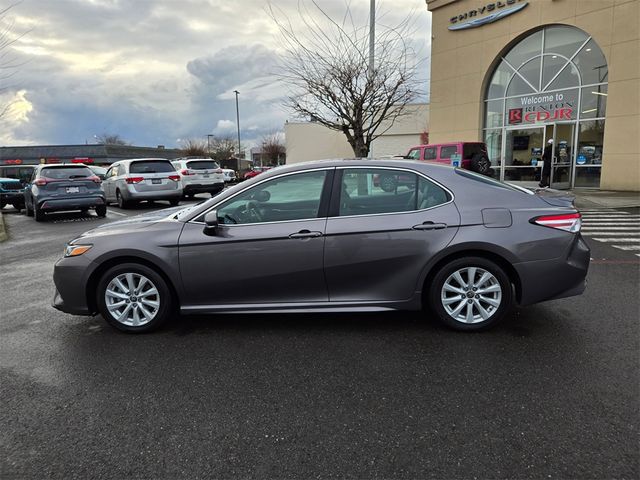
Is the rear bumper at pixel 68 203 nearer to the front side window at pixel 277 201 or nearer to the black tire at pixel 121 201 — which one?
the black tire at pixel 121 201

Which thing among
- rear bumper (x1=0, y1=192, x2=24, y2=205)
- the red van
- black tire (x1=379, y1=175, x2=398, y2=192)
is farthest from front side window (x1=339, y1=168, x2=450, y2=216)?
rear bumper (x1=0, y1=192, x2=24, y2=205)

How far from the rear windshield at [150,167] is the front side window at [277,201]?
38.5 feet

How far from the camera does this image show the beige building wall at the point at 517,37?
52.1ft

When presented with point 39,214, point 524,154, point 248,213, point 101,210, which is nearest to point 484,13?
point 524,154

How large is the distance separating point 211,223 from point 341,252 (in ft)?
3.83

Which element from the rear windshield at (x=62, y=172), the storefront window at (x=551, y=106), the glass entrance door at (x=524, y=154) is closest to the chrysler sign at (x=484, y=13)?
the storefront window at (x=551, y=106)

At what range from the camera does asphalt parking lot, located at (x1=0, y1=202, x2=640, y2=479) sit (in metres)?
2.50

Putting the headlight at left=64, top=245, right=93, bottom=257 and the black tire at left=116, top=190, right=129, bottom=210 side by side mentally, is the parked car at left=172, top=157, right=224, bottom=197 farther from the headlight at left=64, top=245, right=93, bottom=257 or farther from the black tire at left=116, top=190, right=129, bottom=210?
the headlight at left=64, top=245, right=93, bottom=257

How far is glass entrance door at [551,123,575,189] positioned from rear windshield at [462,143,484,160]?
148 inches

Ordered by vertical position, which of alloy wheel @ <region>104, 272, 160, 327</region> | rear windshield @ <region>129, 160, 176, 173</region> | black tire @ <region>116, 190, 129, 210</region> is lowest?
alloy wheel @ <region>104, 272, 160, 327</region>

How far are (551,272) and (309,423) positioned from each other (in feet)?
8.39

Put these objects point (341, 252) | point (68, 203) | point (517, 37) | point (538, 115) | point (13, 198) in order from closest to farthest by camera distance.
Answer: point (341, 252) < point (68, 203) < point (13, 198) < point (538, 115) < point (517, 37)

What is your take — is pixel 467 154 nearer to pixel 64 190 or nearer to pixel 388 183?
pixel 64 190

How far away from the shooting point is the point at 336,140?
48281 millimetres
